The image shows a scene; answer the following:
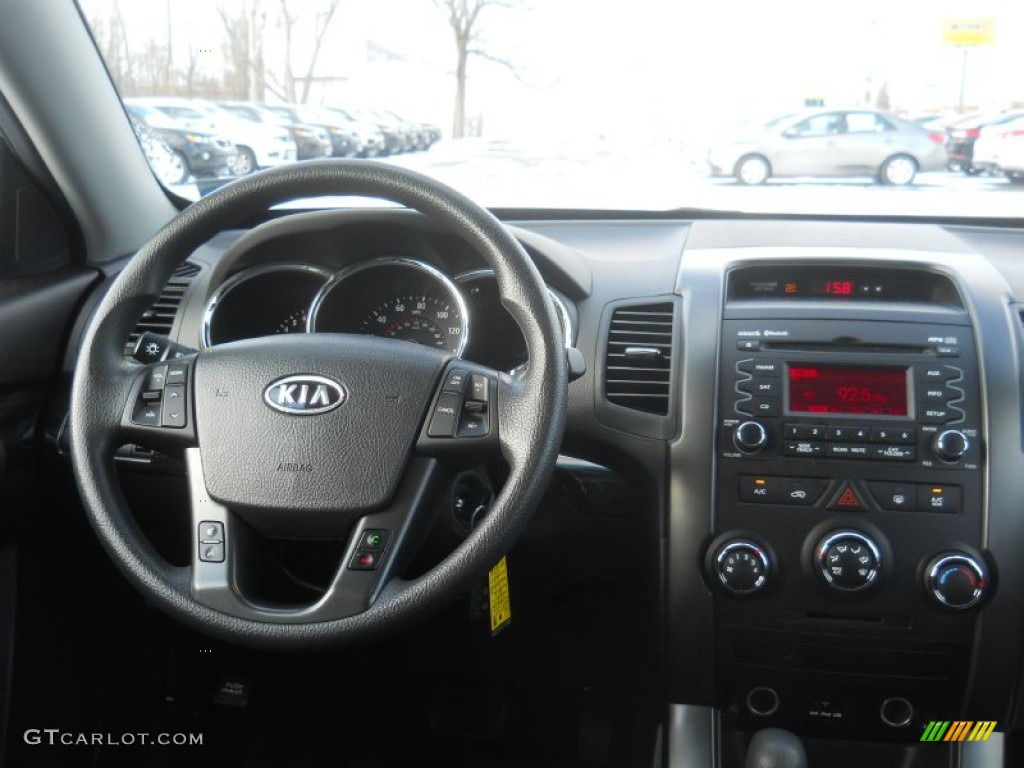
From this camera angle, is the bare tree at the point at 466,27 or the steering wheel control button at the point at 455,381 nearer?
the steering wheel control button at the point at 455,381

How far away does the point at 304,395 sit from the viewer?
1.61m

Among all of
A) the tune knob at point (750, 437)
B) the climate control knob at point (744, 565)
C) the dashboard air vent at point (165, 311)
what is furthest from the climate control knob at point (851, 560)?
the dashboard air vent at point (165, 311)

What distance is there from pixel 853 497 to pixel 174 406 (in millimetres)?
1207

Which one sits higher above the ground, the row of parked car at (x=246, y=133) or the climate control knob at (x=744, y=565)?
the row of parked car at (x=246, y=133)

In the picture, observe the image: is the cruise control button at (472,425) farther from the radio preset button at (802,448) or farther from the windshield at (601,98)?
the windshield at (601,98)

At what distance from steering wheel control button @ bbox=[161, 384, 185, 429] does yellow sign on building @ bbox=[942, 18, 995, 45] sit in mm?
1774

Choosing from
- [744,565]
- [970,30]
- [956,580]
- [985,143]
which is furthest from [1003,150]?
[744,565]

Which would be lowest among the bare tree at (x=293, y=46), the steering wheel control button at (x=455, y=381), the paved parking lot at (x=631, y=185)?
the steering wheel control button at (x=455, y=381)

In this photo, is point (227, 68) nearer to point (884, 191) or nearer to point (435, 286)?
point (435, 286)

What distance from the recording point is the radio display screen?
79.6 inches

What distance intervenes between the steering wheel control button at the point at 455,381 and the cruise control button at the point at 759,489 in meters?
0.70

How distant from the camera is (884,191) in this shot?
261 centimetres

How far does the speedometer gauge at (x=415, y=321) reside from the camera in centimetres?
213
